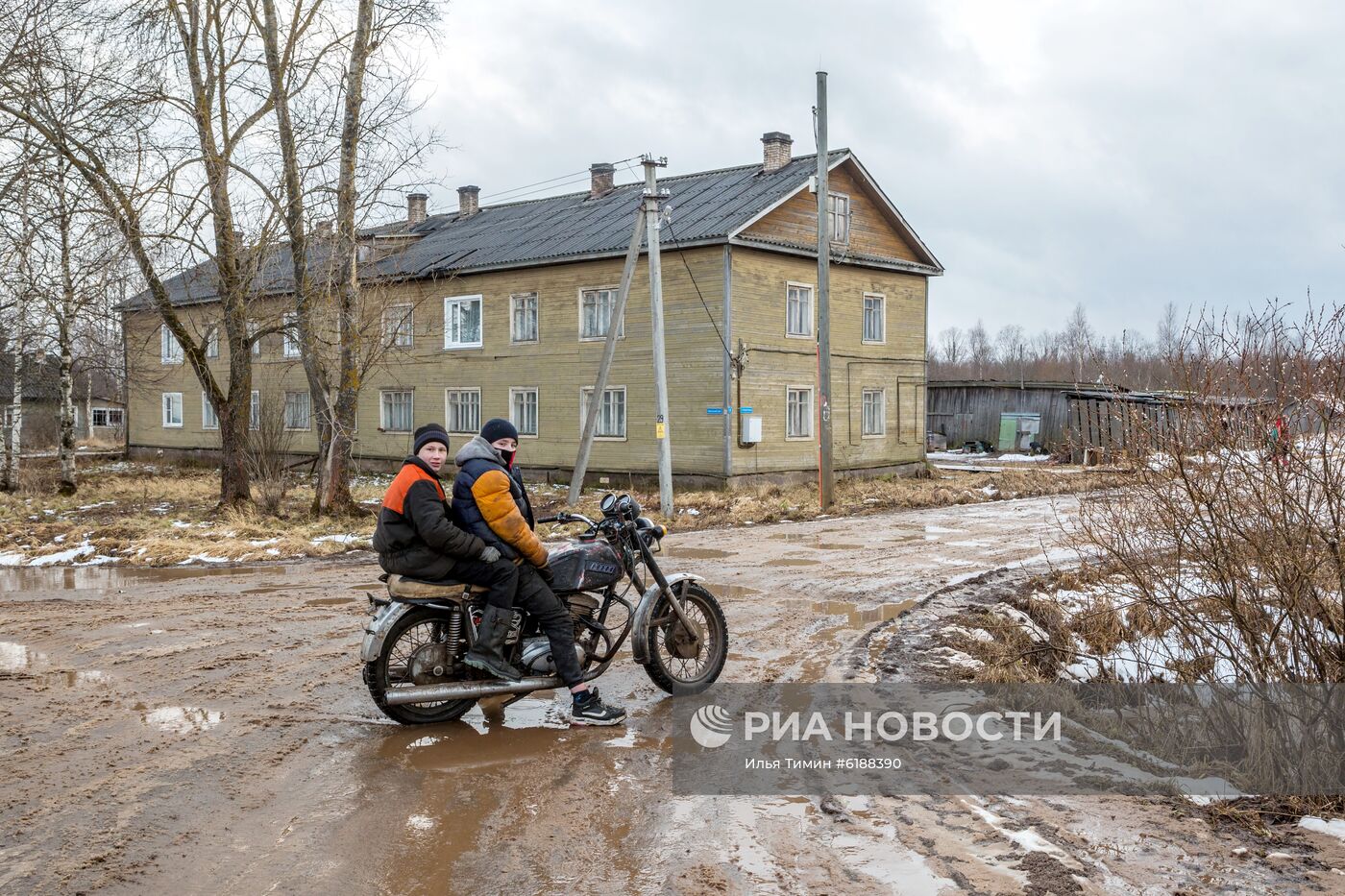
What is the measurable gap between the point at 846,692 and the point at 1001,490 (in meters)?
19.3

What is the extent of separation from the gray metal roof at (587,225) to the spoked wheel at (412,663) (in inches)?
659

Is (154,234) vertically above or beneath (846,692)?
above

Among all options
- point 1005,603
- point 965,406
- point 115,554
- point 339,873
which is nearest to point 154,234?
point 115,554

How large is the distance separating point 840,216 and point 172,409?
86.6 feet

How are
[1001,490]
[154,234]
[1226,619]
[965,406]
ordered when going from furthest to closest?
1. [965,406]
2. [1001,490]
3. [154,234]
4. [1226,619]

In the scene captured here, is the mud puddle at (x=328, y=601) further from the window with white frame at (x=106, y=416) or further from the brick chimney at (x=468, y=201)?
the window with white frame at (x=106, y=416)

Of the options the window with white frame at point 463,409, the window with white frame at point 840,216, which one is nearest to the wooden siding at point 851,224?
the window with white frame at point 840,216

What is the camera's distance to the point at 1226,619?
6902 millimetres

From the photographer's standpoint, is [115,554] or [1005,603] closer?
[1005,603]

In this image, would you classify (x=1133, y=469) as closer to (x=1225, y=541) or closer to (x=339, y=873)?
(x=1225, y=541)

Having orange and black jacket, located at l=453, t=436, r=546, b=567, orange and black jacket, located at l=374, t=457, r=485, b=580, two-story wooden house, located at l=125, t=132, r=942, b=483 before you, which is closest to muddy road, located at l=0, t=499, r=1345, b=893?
orange and black jacket, located at l=374, t=457, r=485, b=580

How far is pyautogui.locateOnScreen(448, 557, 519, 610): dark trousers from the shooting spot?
257 inches

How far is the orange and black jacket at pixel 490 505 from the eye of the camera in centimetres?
648

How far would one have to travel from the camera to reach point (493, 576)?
258 inches
